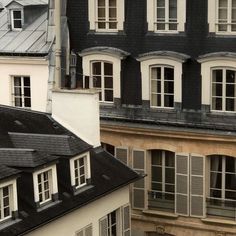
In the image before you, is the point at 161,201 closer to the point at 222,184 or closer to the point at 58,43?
the point at 222,184

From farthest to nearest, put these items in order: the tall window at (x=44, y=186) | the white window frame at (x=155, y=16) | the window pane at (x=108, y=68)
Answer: the window pane at (x=108, y=68)
the white window frame at (x=155, y=16)
the tall window at (x=44, y=186)

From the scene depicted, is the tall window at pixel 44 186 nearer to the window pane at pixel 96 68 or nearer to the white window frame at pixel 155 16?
the window pane at pixel 96 68

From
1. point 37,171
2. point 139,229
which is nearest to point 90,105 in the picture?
point 37,171

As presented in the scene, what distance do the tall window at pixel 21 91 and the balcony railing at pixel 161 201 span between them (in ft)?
24.9

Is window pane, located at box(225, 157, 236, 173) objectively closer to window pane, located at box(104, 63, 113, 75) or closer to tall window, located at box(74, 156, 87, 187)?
window pane, located at box(104, 63, 113, 75)

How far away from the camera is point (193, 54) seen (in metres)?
36.1

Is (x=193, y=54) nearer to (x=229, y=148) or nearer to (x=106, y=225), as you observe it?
(x=229, y=148)

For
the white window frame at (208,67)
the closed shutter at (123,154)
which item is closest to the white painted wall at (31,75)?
the closed shutter at (123,154)

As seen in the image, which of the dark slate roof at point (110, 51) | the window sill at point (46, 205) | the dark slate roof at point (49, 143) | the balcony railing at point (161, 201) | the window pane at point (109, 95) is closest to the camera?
the window sill at point (46, 205)

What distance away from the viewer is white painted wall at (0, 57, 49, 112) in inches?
1511

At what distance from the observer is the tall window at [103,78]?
3800 cm

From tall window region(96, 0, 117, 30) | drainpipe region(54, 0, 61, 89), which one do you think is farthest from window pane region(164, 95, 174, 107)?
drainpipe region(54, 0, 61, 89)

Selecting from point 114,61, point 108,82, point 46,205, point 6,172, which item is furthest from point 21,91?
point 6,172

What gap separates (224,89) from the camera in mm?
35688
